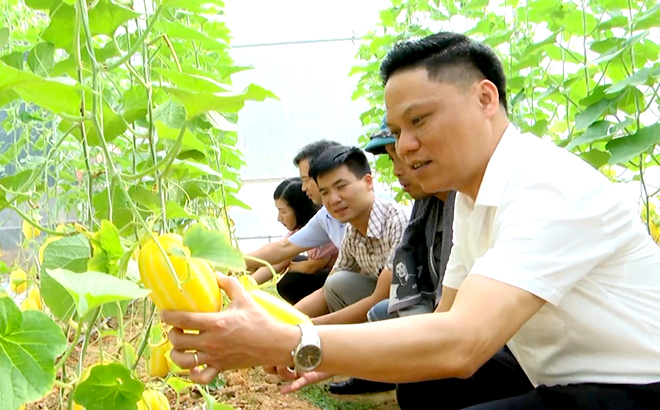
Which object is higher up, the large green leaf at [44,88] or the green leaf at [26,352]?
the large green leaf at [44,88]

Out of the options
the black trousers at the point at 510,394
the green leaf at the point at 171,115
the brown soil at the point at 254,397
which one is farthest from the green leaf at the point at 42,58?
the brown soil at the point at 254,397

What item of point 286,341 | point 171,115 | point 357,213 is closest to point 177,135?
point 171,115

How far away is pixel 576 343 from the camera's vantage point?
83 cm

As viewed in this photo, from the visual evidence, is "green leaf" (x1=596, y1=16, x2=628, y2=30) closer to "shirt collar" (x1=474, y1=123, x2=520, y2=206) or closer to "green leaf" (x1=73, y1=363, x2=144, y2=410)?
"shirt collar" (x1=474, y1=123, x2=520, y2=206)

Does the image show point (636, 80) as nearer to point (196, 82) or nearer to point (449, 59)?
point (449, 59)

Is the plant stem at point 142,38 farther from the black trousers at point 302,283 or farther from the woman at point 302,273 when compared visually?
the black trousers at point 302,283

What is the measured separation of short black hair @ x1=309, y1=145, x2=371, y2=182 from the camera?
1846 millimetres

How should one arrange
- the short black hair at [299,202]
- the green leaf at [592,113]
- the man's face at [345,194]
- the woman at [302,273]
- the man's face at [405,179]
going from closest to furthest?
the green leaf at [592,113]
the man's face at [405,179]
the man's face at [345,194]
the woman at [302,273]
the short black hair at [299,202]

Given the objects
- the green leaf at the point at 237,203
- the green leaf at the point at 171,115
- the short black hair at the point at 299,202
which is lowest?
the short black hair at the point at 299,202

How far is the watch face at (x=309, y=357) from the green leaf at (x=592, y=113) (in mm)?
759

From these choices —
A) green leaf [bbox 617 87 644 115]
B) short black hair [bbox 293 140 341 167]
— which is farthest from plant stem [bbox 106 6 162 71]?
short black hair [bbox 293 140 341 167]

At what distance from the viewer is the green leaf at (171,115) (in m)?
0.73

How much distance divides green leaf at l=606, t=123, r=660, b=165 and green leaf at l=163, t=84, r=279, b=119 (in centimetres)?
81

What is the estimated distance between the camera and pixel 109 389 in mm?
592
